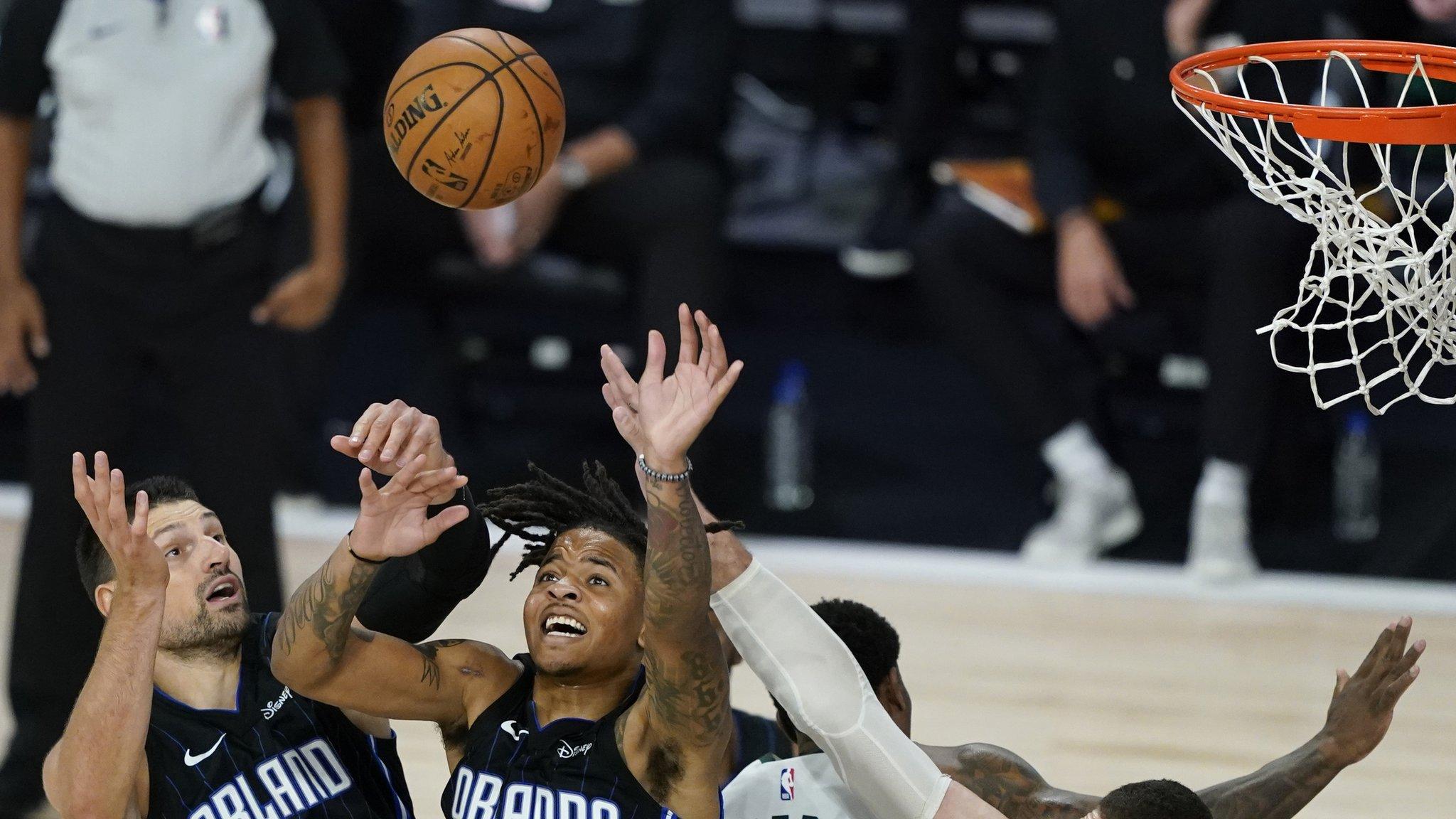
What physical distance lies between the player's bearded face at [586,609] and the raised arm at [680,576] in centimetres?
17

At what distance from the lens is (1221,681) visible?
5219mm

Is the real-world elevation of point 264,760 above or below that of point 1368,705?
below

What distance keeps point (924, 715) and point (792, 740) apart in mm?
1797

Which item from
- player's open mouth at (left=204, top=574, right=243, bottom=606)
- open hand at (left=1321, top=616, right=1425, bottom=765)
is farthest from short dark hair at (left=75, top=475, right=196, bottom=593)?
open hand at (left=1321, top=616, right=1425, bottom=765)

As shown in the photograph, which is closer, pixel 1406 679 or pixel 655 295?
pixel 1406 679

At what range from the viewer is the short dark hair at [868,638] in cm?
315

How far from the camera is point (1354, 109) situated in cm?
300

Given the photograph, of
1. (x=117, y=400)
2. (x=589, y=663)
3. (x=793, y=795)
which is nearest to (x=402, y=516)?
(x=589, y=663)

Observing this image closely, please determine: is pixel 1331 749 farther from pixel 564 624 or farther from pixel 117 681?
pixel 117 681

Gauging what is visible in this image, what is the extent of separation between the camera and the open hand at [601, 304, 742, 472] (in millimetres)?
2604

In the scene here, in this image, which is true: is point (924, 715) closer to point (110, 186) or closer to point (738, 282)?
point (110, 186)

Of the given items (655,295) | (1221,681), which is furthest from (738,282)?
(1221,681)

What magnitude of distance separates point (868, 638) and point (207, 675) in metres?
1.08

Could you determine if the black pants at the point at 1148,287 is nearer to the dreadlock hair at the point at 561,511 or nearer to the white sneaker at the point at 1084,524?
the white sneaker at the point at 1084,524
